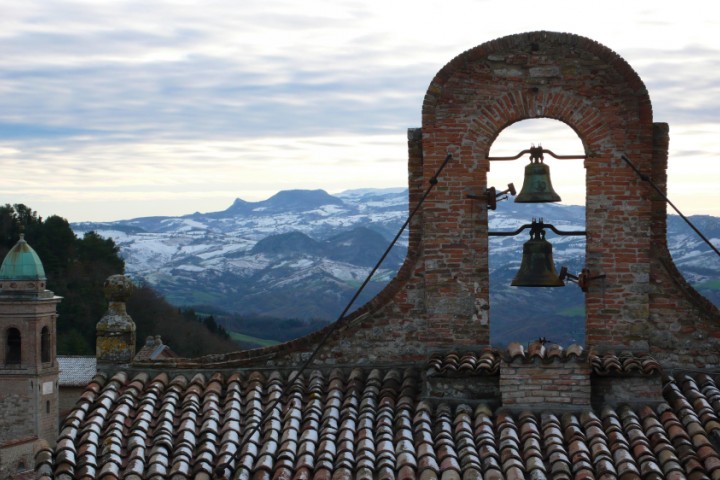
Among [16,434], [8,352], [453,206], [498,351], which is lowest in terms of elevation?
[16,434]

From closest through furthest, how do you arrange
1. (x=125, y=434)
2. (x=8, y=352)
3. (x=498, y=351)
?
(x=125, y=434) → (x=498, y=351) → (x=8, y=352)

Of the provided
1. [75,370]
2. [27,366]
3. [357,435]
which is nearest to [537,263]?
[357,435]

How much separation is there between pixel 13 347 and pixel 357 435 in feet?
137

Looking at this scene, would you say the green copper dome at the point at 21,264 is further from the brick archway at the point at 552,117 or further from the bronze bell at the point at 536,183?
the bronze bell at the point at 536,183

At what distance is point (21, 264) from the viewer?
4928cm

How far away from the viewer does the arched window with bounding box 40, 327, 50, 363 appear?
161 ft

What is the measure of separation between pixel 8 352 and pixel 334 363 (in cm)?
4008

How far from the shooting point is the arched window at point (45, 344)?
49.1m

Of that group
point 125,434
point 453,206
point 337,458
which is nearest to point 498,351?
point 453,206

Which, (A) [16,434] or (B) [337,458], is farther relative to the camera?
(A) [16,434]

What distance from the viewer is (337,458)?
9.84 meters

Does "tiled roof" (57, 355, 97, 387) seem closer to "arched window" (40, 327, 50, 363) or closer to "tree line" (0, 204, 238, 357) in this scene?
"arched window" (40, 327, 50, 363)

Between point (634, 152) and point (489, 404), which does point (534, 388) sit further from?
point (634, 152)

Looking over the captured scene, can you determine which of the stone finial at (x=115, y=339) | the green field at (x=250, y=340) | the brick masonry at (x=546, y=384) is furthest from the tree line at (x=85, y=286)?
the brick masonry at (x=546, y=384)
